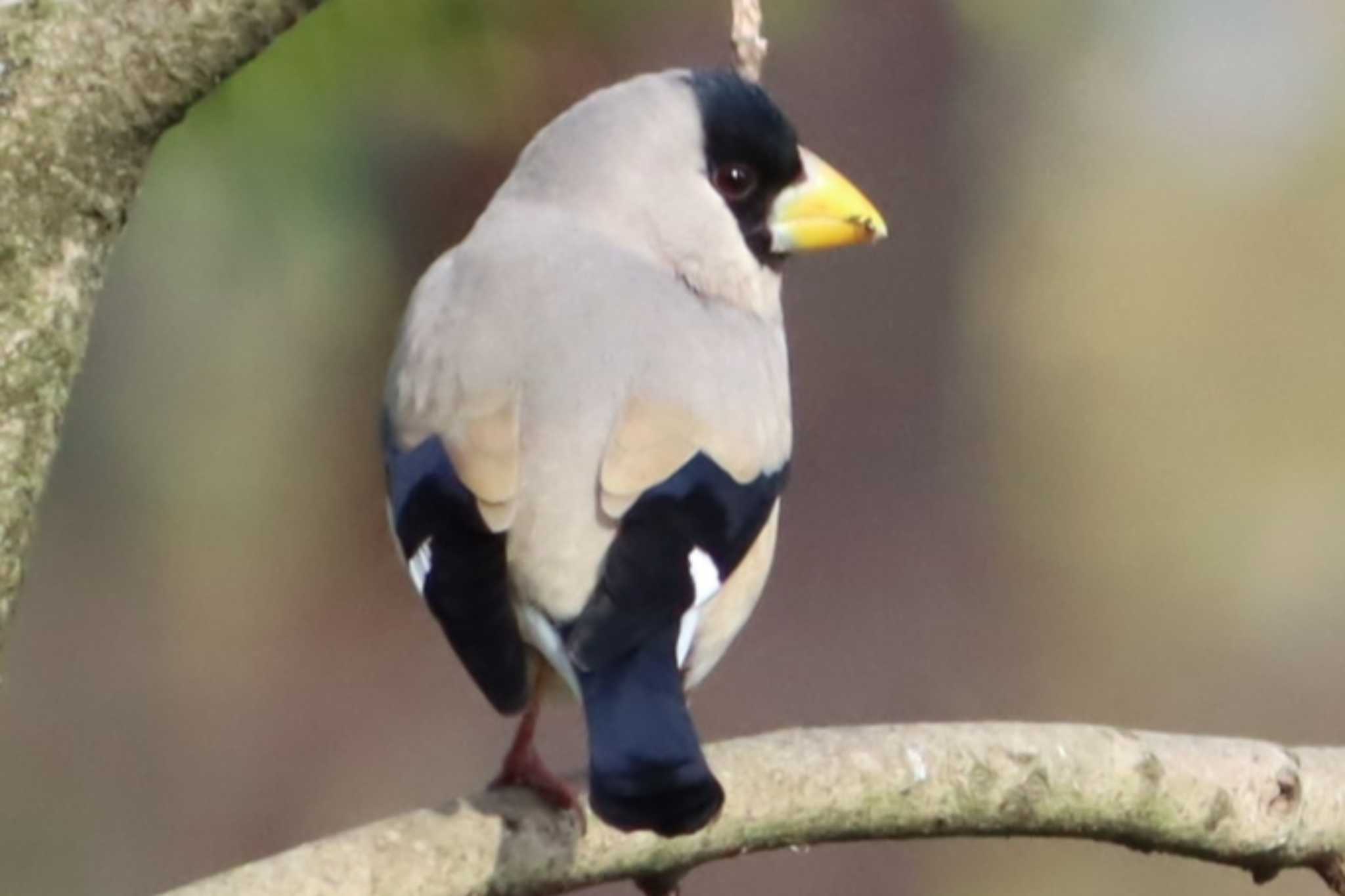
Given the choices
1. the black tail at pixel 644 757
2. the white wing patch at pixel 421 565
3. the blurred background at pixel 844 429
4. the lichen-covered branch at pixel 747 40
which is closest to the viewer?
the black tail at pixel 644 757

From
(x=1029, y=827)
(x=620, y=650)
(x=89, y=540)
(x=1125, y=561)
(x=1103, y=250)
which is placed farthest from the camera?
(x=1103, y=250)

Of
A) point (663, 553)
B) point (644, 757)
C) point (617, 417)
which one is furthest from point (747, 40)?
point (644, 757)

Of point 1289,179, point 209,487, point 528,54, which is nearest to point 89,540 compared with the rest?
point 209,487

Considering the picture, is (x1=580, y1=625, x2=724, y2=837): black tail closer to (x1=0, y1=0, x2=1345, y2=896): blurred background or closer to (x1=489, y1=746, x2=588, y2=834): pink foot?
(x1=489, y1=746, x2=588, y2=834): pink foot

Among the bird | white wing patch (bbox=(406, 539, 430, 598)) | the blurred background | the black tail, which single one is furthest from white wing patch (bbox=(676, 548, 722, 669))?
the blurred background

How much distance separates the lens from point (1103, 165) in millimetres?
8547

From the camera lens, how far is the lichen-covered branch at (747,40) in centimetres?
238

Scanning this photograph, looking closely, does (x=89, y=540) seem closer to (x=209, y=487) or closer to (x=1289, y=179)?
(x=209, y=487)

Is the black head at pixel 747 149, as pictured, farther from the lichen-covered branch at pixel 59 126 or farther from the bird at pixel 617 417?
the lichen-covered branch at pixel 59 126

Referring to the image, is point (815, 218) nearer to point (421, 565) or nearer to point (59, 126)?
point (421, 565)

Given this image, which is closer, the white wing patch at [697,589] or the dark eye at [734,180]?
the white wing patch at [697,589]

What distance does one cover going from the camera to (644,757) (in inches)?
72.1

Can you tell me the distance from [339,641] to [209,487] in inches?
18.9

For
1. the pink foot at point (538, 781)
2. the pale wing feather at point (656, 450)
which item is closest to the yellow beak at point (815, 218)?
the pale wing feather at point (656, 450)
